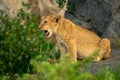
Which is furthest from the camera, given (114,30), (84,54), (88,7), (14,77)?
(88,7)

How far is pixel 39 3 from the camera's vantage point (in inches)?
551

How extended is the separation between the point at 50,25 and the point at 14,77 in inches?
60.6

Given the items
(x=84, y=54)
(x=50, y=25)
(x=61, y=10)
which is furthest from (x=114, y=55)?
(x=61, y=10)

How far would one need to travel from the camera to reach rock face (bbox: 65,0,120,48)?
12578mm

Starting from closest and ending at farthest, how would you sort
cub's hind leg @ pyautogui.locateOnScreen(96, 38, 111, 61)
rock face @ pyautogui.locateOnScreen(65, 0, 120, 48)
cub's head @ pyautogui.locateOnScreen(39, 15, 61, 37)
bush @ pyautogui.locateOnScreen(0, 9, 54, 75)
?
bush @ pyautogui.locateOnScreen(0, 9, 54, 75)
cub's head @ pyautogui.locateOnScreen(39, 15, 61, 37)
cub's hind leg @ pyautogui.locateOnScreen(96, 38, 111, 61)
rock face @ pyautogui.locateOnScreen(65, 0, 120, 48)

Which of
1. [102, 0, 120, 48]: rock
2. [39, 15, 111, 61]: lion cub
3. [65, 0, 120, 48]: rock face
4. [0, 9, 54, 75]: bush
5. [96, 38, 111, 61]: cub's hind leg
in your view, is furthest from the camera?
[65, 0, 120, 48]: rock face

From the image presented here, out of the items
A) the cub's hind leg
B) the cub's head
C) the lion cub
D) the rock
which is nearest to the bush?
the cub's head

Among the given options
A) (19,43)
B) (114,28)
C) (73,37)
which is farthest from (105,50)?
(19,43)

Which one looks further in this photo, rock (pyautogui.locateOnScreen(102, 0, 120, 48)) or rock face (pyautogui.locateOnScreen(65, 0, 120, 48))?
rock face (pyautogui.locateOnScreen(65, 0, 120, 48))

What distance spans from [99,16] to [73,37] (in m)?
1.99

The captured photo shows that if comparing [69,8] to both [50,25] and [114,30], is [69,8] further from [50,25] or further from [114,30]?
[50,25]

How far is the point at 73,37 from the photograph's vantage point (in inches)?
451

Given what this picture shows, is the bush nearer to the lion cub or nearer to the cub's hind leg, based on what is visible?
the lion cub

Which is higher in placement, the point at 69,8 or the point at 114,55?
the point at 69,8
